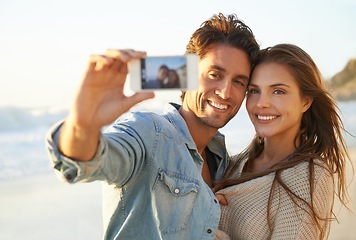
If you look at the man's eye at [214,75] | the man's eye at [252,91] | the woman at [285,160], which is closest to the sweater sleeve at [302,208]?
the woman at [285,160]

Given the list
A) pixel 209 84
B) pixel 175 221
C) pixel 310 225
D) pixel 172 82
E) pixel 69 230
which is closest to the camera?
pixel 172 82

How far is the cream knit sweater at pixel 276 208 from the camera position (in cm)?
286

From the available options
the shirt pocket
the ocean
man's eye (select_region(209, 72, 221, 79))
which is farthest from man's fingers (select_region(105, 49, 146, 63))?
the ocean

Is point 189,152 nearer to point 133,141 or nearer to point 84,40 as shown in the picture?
point 133,141

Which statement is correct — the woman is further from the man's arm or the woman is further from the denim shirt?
the man's arm

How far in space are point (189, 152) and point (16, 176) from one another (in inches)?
216

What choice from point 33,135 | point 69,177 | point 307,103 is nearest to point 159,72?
point 69,177

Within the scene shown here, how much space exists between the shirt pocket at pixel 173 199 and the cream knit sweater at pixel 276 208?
407mm

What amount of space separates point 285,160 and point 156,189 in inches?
39.7

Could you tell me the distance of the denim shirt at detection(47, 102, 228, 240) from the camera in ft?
7.55

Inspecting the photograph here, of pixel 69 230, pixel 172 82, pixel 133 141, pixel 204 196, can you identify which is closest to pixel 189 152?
pixel 204 196

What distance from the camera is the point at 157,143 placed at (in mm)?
2404

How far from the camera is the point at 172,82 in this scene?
1964 millimetres

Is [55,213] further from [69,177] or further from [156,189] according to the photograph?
[69,177]
